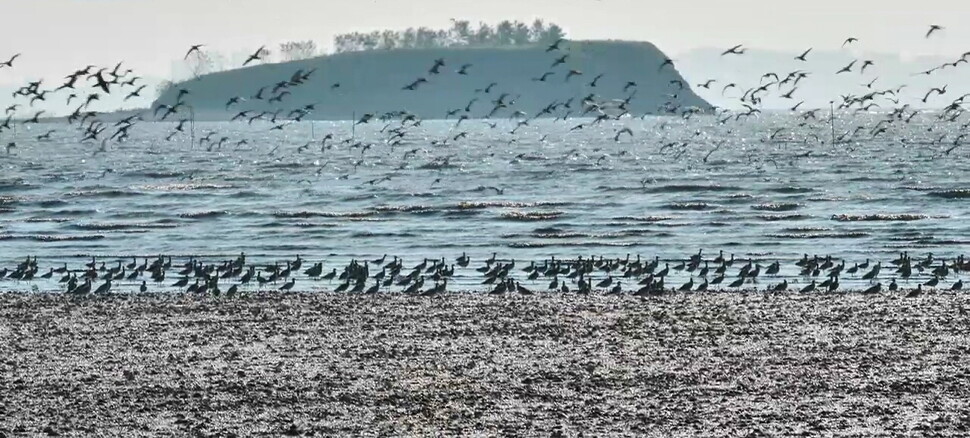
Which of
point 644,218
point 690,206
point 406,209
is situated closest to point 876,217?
point 644,218

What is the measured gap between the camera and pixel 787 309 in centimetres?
2411

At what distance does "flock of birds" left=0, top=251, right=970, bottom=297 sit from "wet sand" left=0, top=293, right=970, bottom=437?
108 inches

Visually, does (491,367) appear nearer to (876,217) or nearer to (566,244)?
(566,244)

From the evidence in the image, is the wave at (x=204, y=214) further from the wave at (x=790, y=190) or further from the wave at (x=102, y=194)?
the wave at (x=790, y=190)

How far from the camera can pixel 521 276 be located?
32719 mm

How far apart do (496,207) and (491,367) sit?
4012 cm

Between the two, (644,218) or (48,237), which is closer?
(48,237)

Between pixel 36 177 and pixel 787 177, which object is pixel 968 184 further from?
pixel 36 177

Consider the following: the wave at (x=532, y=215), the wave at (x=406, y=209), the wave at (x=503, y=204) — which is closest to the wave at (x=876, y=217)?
the wave at (x=532, y=215)

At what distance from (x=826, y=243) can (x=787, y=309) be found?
18.0m

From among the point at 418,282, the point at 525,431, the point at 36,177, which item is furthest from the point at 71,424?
the point at 36,177

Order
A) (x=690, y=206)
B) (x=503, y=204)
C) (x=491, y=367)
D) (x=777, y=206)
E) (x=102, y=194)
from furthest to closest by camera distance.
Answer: (x=102, y=194) → (x=503, y=204) → (x=690, y=206) → (x=777, y=206) → (x=491, y=367)

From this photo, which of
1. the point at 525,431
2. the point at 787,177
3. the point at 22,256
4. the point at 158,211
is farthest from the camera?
the point at 787,177

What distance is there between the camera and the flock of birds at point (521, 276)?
2875 centimetres
